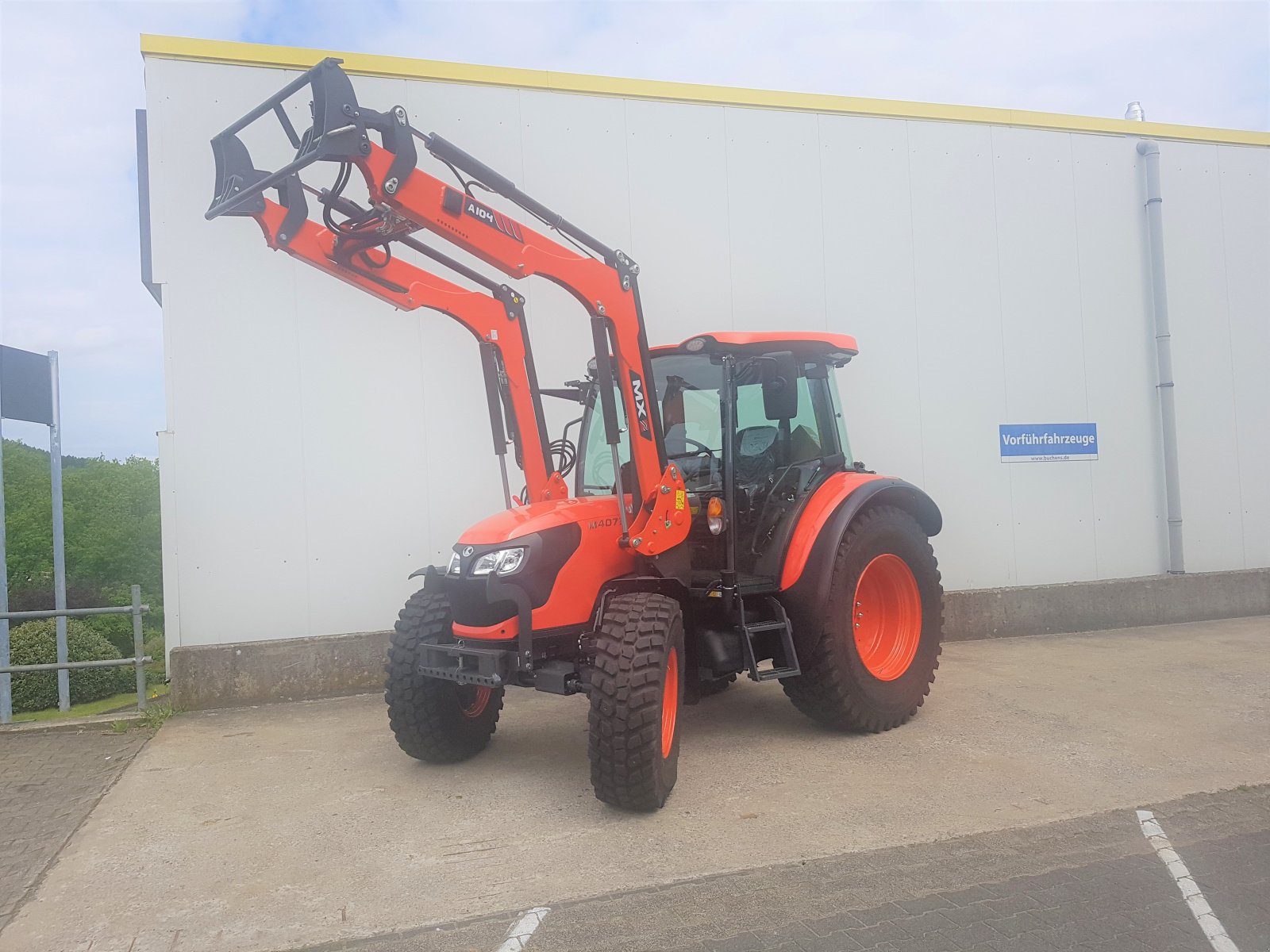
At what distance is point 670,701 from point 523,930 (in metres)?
1.49

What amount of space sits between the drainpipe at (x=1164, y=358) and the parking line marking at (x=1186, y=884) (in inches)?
231

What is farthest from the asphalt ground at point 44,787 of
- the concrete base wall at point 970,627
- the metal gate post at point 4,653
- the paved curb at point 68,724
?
the concrete base wall at point 970,627

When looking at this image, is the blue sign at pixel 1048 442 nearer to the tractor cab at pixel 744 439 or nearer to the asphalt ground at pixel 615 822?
the asphalt ground at pixel 615 822

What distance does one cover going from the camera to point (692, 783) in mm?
4617

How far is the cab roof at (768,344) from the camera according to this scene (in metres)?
5.08

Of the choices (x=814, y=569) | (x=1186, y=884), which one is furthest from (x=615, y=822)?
(x=1186, y=884)

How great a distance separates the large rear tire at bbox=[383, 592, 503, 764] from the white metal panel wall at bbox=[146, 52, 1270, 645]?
2346mm

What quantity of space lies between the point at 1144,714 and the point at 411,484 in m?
5.40

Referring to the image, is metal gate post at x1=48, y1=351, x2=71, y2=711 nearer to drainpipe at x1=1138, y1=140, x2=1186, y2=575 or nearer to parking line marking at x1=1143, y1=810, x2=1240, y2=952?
parking line marking at x1=1143, y1=810, x2=1240, y2=952

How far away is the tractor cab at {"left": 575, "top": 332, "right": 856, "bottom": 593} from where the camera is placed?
16.7ft

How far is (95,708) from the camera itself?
7.09 meters

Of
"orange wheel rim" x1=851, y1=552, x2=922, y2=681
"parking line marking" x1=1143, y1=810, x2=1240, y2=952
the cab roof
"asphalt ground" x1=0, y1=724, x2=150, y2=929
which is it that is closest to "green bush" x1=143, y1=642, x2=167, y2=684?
"asphalt ground" x1=0, y1=724, x2=150, y2=929

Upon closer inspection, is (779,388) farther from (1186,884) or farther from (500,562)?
(1186,884)

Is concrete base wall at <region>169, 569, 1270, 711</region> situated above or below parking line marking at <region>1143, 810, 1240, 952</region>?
above
